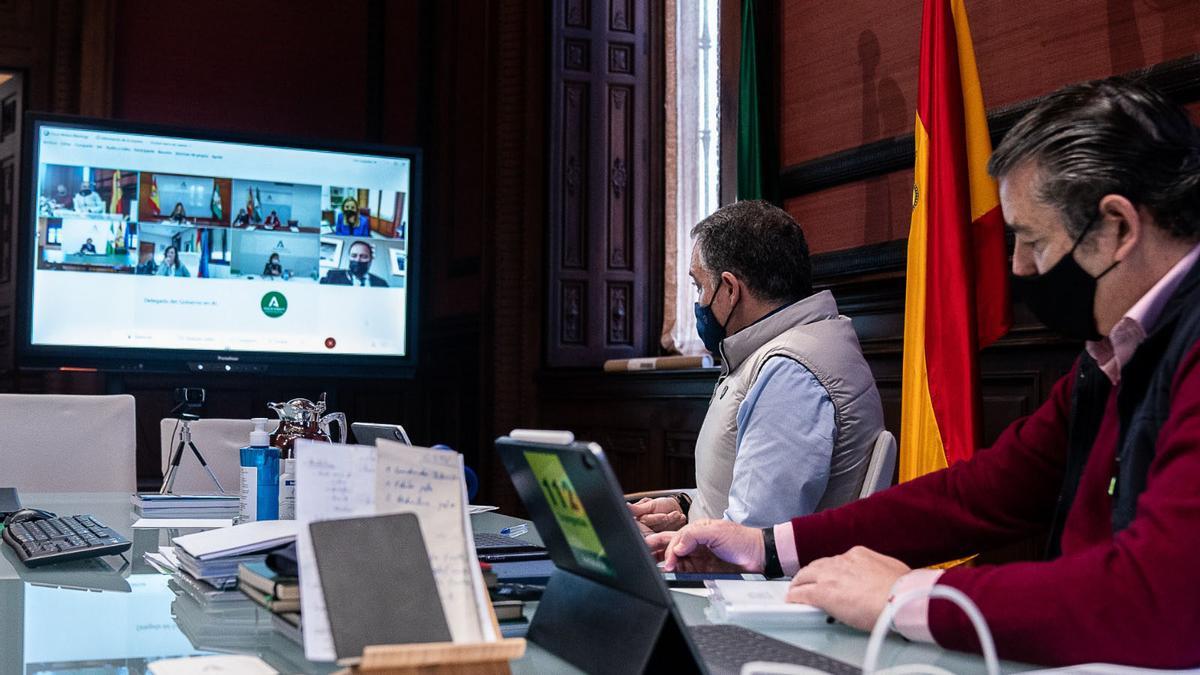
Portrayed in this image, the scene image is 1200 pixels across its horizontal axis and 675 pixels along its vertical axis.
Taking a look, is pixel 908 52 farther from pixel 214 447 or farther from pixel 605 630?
pixel 605 630

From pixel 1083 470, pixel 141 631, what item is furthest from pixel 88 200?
pixel 1083 470

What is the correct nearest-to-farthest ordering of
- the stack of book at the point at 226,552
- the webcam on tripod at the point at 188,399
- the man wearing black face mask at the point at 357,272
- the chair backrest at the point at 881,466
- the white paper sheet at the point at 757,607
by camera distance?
the white paper sheet at the point at 757,607 < the stack of book at the point at 226,552 < the chair backrest at the point at 881,466 < the webcam on tripod at the point at 188,399 < the man wearing black face mask at the point at 357,272

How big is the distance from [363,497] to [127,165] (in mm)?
3976

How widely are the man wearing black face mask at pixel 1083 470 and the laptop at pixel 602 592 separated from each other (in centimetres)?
18

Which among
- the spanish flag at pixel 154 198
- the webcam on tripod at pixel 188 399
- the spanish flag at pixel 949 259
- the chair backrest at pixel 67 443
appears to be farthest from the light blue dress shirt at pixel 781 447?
the spanish flag at pixel 154 198

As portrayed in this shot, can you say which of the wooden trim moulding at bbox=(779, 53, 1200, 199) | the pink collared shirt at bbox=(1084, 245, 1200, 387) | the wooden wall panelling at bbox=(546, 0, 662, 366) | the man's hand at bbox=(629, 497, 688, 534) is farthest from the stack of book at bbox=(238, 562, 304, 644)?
the wooden wall panelling at bbox=(546, 0, 662, 366)

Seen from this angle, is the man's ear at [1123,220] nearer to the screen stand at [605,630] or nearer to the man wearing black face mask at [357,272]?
the screen stand at [605,630]

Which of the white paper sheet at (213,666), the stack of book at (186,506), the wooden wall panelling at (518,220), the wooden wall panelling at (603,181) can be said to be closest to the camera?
the white paper sheet at (213,666)

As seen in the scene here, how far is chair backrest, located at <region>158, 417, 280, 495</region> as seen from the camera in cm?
345

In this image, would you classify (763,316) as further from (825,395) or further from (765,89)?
(765,89)

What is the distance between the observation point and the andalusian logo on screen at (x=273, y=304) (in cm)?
469

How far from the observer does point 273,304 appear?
15.4 feet

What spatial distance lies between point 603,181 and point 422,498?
434 centimetres

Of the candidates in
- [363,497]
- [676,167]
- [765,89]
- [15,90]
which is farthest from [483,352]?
[363,497]
